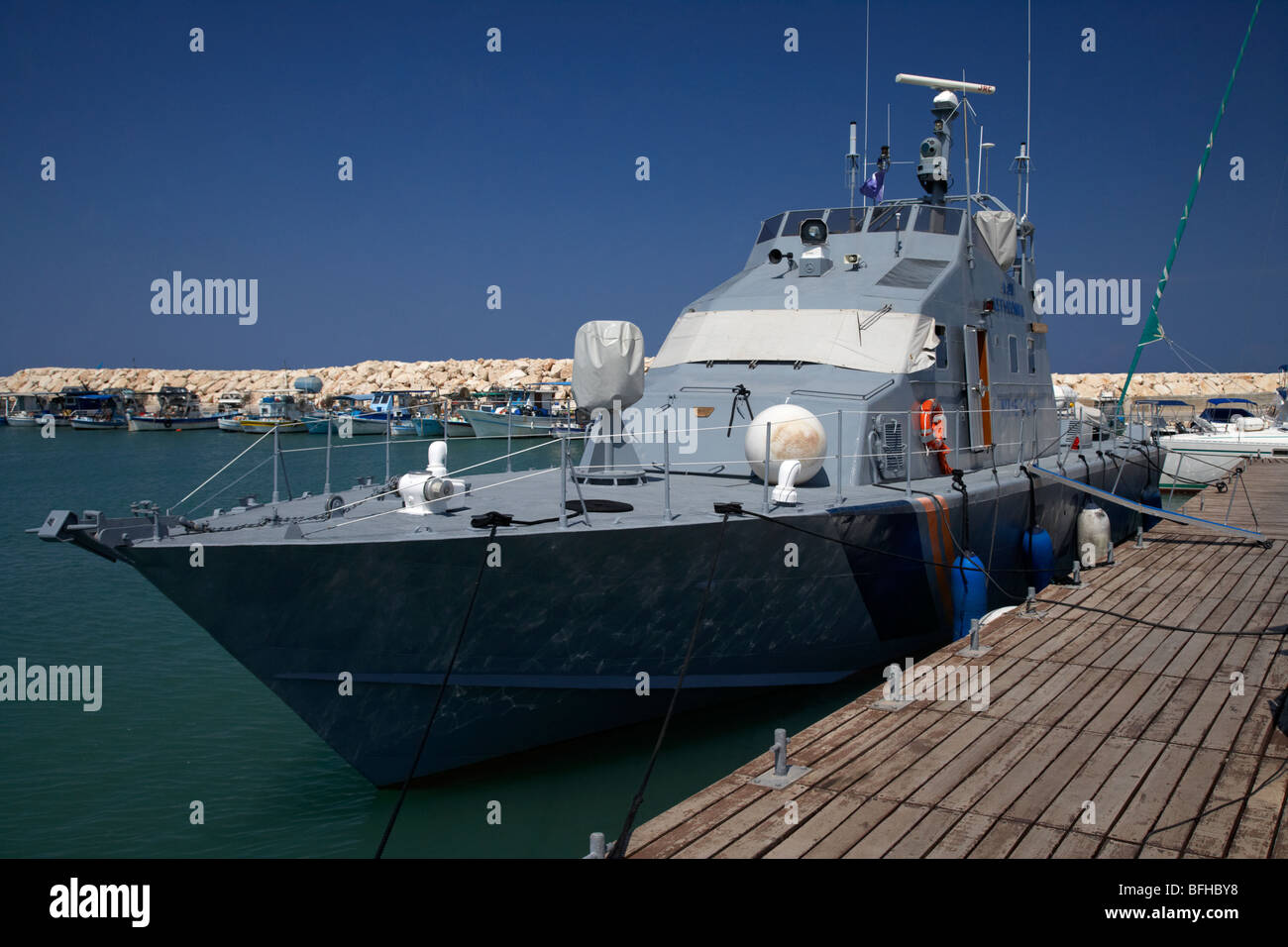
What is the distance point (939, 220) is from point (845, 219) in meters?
1.07

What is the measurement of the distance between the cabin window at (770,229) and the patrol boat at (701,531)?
0.03 m

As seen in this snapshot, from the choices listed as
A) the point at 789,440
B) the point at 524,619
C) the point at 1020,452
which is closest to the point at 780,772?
the point at 524,619

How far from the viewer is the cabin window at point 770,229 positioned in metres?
11.3

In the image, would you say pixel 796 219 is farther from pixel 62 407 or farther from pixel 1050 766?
pixel 62 407

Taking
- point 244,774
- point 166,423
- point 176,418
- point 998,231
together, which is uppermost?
point 998,231

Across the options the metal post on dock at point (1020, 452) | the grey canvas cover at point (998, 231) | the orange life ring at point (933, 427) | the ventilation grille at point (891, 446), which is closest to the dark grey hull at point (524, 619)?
Answer: the ventilation grille at point (891, 446)

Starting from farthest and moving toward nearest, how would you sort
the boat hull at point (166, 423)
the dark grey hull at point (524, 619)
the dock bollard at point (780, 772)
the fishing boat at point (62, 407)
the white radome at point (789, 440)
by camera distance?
the fishing boat at point (62, 407)
the boat hull at point (166, 423)
the white radome at point (789, 440)
the dark grey hull at point (524, 619)
the dock bollard at point (780, 772)

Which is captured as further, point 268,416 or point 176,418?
point 268,416

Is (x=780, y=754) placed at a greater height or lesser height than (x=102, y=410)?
lesser

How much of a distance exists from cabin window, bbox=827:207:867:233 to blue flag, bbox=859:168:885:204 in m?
0.76

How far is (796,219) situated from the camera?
11.2m

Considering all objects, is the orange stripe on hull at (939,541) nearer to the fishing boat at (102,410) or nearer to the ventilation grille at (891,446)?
the ventilation grille at (891,446)
